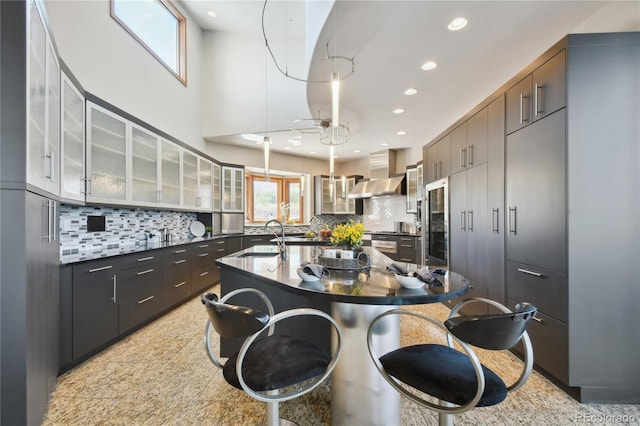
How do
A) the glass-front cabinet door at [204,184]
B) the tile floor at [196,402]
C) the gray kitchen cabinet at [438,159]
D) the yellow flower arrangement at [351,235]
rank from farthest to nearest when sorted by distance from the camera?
the glass-front cabinet door at [204,184] → the gray kitchen cabinet at [438,159] → the yellow flower arrangement at [351,235] → the tile floor at [196,402]

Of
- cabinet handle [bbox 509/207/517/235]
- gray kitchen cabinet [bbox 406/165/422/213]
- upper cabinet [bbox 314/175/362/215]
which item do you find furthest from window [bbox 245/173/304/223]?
cabinet handle [bbox 509/207/517/235]

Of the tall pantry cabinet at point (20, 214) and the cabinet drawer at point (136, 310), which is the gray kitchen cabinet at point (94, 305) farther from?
the tall pantry cabinet at point (20, 214)

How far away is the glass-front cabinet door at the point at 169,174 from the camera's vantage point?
4.05 m

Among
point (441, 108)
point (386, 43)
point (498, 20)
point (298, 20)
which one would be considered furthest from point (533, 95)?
point (298, 20)

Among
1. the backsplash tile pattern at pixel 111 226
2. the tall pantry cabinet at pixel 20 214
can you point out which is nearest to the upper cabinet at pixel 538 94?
the tall pantry cabinet at pixel 20 214

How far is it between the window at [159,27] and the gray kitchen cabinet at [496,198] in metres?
4.61

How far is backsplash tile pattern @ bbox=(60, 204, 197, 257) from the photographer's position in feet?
9.43

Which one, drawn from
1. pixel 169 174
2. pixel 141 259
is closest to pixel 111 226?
pixel 141 259

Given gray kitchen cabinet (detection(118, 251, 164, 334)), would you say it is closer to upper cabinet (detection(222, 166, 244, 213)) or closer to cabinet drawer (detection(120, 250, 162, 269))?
cabinet drawer (detection(120, 250, 162, 269))

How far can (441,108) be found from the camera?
4.21 m

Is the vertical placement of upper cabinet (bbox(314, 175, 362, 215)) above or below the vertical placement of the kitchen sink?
above

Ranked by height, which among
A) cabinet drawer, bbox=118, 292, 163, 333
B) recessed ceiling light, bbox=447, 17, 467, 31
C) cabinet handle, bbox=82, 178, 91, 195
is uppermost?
recessed ceiling light, bbox=447, 17, 467, 31

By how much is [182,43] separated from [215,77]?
860mm

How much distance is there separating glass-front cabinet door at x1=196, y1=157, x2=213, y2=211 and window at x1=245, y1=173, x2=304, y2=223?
1594 mm
